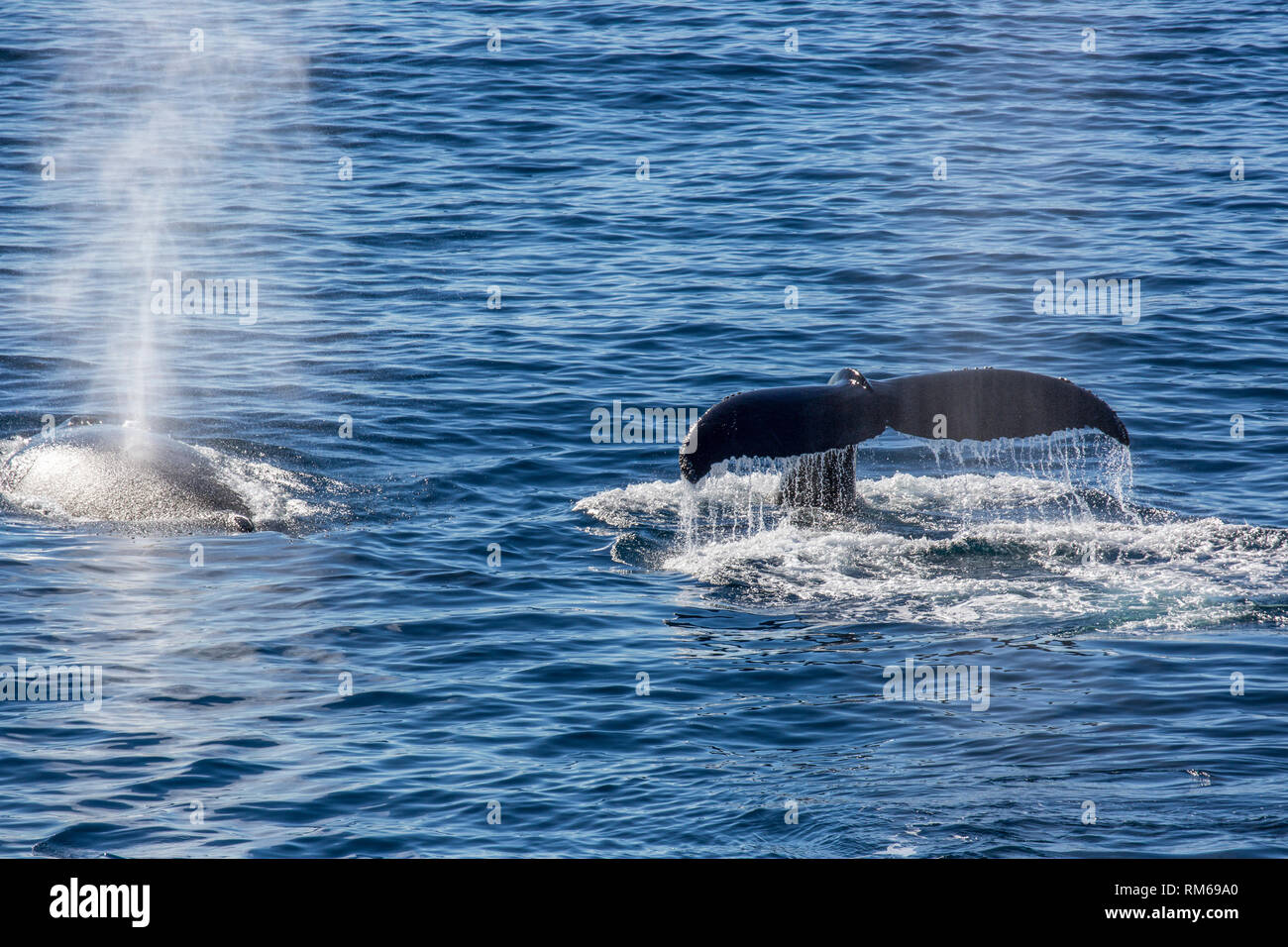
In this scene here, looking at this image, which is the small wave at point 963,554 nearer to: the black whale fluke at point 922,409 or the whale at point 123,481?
the black whale fluke at point 922,409

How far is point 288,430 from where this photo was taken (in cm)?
1705

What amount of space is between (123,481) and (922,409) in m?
7.03

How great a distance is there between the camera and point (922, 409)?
12.3m

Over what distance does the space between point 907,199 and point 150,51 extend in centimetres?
1974

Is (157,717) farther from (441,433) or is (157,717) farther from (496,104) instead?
(496,104)

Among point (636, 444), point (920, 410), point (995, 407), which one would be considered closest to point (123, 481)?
point (636, 444)

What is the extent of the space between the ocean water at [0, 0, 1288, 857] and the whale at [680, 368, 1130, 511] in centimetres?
112

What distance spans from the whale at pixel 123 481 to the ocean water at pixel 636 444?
0.30 meters

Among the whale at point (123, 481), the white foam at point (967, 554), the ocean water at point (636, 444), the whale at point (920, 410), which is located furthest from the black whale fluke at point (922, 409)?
the whale at point (123, 481)

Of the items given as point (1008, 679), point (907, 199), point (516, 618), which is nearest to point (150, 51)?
point (907, 199)

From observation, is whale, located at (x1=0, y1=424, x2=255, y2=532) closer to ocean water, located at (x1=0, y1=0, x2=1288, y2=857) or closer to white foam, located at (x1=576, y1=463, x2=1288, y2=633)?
ocean water, located at (x1=0, y1=0, x2=1288, y2=857)

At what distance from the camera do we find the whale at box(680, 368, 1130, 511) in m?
11.9

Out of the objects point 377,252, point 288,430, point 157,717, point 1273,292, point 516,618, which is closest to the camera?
point 157,717

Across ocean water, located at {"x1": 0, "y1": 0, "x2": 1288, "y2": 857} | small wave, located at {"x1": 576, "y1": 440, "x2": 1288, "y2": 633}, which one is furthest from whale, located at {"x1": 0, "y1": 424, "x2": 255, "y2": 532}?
small wave, located at {"x1": 576, "y1": 440, "x2": 1288, "y2": 633}
